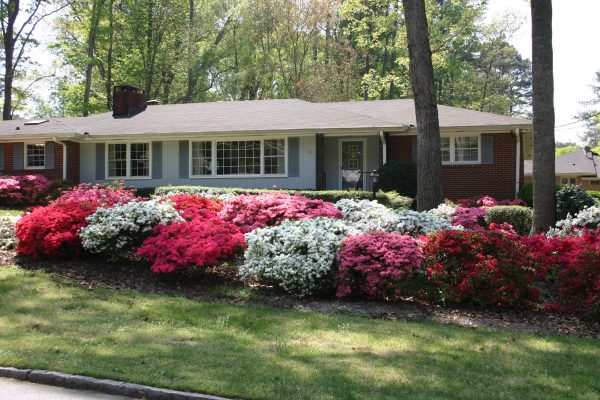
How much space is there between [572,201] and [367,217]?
584 cm

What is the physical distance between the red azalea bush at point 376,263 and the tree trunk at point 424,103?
4543 mm

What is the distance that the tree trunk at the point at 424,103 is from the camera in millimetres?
12094

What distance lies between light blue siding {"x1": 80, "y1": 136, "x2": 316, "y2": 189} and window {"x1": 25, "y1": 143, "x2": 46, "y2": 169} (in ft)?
5.69

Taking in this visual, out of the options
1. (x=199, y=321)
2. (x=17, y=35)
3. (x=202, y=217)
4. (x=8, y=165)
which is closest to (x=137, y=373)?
(x=199, y=321)

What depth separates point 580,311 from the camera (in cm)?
704

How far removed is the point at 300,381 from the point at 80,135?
17.7m

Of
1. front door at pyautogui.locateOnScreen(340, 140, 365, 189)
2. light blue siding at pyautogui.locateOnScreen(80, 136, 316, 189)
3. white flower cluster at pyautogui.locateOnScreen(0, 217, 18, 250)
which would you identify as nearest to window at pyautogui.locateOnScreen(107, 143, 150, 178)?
light blue siding at pyautogui.locateOnScreen(80, 136, 316, 189)

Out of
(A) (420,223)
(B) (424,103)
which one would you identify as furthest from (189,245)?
(B) (424,103)

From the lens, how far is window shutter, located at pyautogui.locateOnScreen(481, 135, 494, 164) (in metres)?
18.5

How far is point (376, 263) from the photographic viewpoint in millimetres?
7512

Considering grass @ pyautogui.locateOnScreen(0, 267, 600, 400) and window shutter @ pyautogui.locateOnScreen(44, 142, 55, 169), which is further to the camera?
window shutter @ pyautogui.locateOnScreen(44, 142, 55, 169)

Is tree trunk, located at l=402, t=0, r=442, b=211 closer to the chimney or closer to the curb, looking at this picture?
the curb

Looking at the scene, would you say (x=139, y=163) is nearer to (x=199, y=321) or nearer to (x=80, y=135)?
(x=80, y=135)

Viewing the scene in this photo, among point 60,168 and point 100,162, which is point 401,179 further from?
point 60,168
